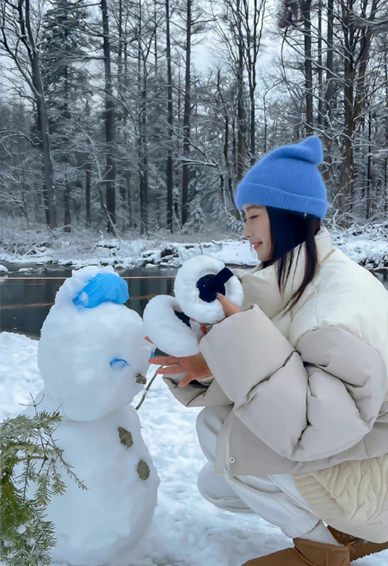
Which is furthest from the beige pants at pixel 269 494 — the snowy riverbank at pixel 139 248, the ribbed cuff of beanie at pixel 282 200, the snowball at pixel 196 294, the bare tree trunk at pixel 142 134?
the bare tree trunk at pixel 142 134

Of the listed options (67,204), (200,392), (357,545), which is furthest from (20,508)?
(67,204)

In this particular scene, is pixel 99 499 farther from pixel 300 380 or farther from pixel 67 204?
pixel 67 204

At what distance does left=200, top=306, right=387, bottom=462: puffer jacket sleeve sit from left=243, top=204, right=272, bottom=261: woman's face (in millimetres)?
334

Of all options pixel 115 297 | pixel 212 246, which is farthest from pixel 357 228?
pixel 115 297

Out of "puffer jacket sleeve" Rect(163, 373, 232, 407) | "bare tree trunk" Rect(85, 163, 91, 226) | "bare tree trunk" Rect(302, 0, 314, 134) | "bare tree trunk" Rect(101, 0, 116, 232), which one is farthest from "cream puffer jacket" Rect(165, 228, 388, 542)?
"bare tree trunk" Rect(85, 163, 91, 226)

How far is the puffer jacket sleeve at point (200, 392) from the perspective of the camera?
44.8 inches

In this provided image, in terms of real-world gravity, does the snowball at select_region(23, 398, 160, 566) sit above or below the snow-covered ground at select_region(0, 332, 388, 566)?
above

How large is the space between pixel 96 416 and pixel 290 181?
914 millimetres

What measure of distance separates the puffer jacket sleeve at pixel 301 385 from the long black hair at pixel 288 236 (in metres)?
0.25

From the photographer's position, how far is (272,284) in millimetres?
1102

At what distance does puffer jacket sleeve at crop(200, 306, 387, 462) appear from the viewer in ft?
2.75

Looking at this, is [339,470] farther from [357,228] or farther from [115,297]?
[357,228]

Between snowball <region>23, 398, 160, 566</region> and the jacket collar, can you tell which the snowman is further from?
the jacket collar

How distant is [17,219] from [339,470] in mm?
16336
